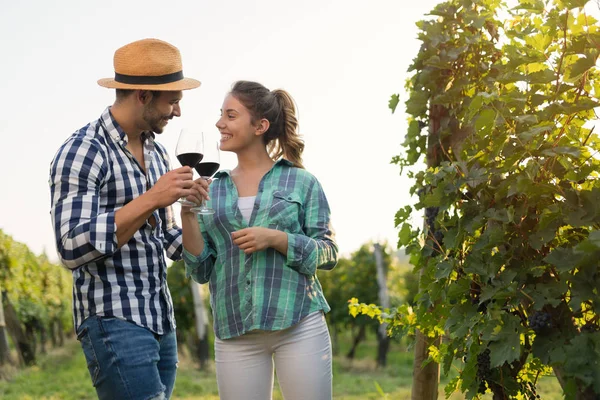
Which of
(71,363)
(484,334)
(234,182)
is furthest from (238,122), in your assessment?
(71,363)

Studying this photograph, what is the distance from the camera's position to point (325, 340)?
9.54 feet

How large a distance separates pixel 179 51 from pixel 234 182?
1.94 feet

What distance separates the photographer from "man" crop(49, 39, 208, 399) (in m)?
2.42

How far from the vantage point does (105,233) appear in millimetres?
2387

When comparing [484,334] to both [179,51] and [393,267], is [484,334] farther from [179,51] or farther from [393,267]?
[393,267]

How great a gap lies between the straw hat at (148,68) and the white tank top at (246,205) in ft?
1.73

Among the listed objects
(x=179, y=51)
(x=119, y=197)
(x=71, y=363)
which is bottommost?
(x=71, y=363)

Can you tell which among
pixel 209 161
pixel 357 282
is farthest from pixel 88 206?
pixel 357 282

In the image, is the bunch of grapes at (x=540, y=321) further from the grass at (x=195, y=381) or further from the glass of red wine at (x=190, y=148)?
the grass at (x=195, y=381)

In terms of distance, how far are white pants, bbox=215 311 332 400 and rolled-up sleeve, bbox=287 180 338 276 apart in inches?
8.5

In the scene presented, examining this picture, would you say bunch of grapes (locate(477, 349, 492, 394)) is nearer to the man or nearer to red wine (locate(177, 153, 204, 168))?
the man

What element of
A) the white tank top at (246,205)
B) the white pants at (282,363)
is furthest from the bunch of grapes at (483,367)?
the white tank top at (246,205)

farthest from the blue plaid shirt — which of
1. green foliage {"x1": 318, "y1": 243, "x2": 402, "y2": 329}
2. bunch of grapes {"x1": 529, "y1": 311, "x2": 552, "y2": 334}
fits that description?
green foliage {"x1": 318, "y1": 243, "x2": 402, "y2": 329}

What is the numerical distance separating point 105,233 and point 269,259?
2.49 feet
